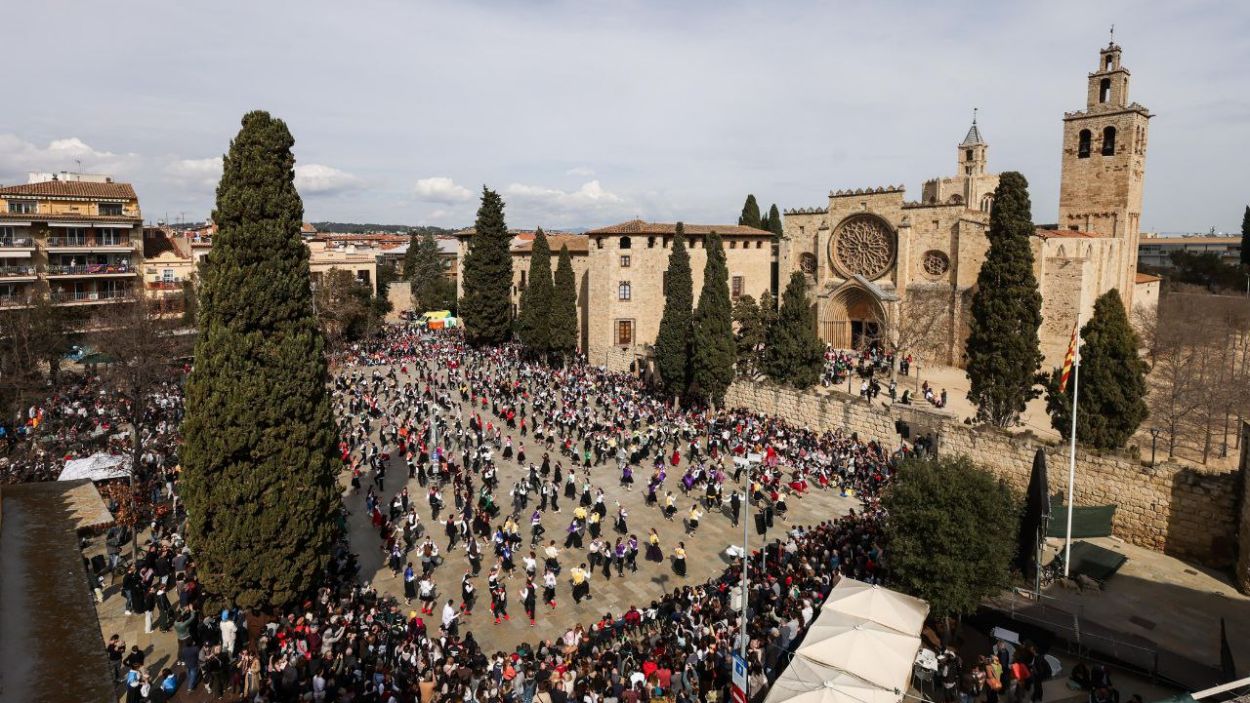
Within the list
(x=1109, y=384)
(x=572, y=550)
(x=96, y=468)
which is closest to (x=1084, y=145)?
(x=1109, y=384)

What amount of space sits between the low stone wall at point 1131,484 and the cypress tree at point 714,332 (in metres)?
5.93

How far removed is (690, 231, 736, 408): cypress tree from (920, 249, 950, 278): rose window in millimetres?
14347

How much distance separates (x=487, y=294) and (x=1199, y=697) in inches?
1528

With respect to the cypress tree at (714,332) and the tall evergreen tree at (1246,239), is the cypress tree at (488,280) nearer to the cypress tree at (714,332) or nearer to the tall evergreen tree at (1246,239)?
the cypress tree at (714,332)

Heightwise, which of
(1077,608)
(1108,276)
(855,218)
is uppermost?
(855,218)

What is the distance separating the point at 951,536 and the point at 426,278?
194 feet

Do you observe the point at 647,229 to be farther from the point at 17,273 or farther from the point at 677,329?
the point at 17,273

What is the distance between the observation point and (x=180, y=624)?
1190cm

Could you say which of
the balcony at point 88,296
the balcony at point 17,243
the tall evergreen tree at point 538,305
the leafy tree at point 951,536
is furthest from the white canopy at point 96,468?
the balcony at point 17,243

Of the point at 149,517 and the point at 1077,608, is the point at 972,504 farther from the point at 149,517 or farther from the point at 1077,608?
the point at 149,517

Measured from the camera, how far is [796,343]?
93.0 ft

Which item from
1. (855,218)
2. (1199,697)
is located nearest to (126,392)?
(1199,697)

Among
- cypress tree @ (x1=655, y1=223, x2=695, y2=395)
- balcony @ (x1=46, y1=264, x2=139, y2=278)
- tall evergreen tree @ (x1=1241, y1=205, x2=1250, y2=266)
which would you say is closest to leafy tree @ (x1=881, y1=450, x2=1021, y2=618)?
cypress tree @ (x1=655, y1=223, x2=695, y2=395)

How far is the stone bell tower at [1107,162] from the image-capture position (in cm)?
3853
